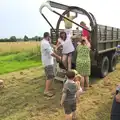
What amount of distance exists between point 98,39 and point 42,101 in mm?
2754

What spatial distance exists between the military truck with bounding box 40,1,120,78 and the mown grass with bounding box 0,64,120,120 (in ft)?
1.82

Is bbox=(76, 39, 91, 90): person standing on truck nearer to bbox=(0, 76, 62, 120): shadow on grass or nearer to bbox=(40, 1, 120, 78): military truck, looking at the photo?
bbox=(40, 1, 120, 78): military truck

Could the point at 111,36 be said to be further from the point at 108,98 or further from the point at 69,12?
the point at 108,98

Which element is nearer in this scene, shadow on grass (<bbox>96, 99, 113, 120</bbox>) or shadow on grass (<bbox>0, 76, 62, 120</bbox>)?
shadow on grass (<bbox>96, 99, 113, 120</bbox>)

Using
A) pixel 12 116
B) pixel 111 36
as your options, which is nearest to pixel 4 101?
pixel 12 116

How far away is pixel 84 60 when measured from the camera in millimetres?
7254

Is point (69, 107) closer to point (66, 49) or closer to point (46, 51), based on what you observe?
point (46, 51)

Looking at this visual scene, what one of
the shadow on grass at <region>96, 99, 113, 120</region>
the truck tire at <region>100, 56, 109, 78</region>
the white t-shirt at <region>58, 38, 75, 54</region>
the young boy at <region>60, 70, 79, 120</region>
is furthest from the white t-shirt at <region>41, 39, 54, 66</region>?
the truck tire at <region>100, 56, 109, 78</region>

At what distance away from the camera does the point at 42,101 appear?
267 inches

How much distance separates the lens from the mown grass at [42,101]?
576cm

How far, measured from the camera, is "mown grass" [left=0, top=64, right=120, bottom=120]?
18.9ft

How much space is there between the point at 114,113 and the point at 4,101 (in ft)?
13.6

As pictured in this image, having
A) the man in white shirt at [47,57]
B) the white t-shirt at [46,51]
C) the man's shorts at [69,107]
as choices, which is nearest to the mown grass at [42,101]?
the man in white shirt at [47,57]

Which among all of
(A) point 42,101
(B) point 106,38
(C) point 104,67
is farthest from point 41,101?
(B) point 106,38
